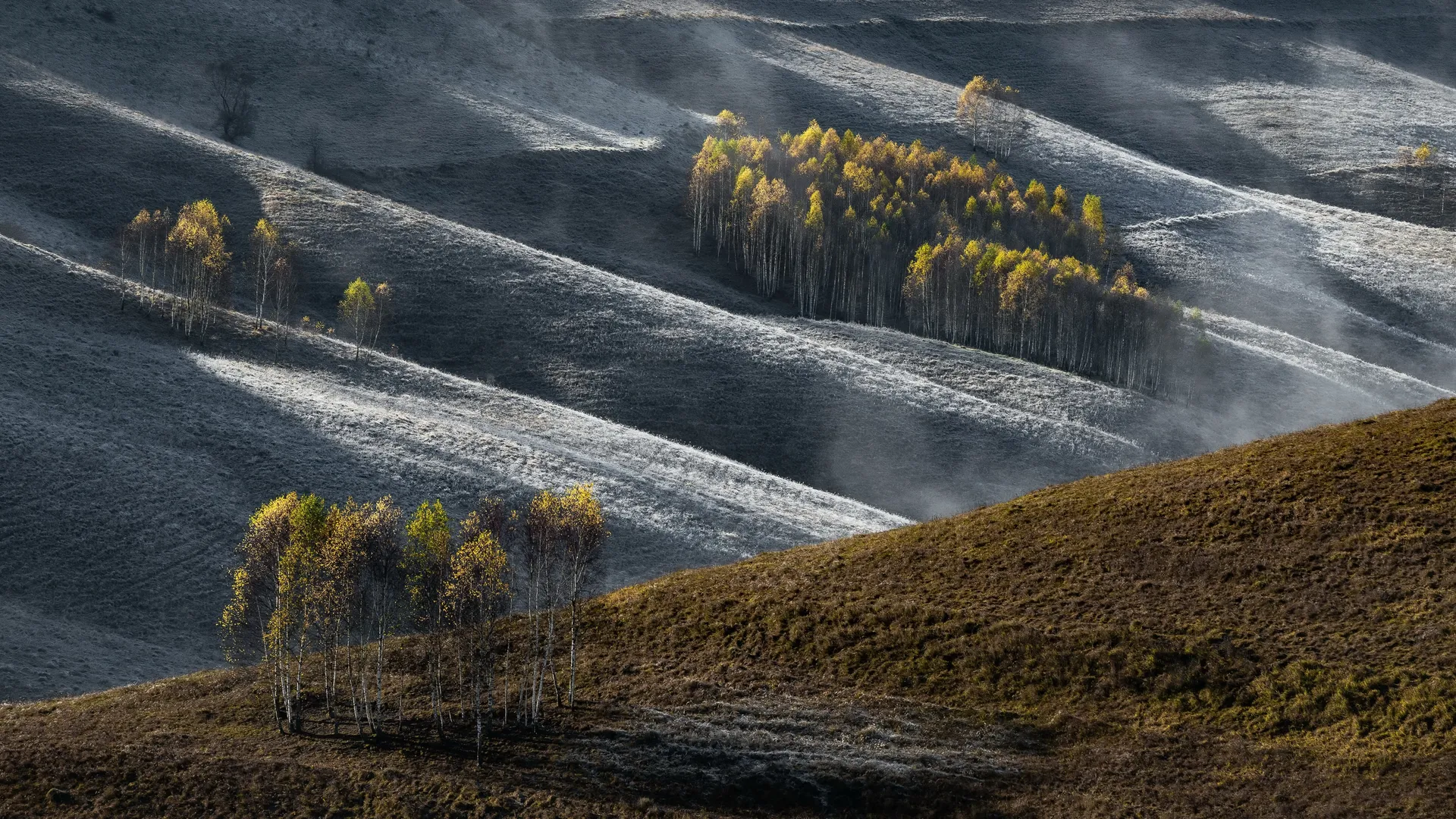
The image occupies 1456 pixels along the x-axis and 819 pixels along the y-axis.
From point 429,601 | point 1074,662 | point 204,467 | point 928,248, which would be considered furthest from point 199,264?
point 1074,662

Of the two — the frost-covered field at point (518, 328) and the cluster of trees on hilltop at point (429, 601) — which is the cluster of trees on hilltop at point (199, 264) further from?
the cluster of trees on hilltop at point (429, 601)

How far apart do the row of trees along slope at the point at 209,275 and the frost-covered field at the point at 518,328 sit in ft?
9.83

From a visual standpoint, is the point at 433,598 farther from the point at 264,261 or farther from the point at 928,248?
the point at 928,248

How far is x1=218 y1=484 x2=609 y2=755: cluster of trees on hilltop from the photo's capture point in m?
38.3

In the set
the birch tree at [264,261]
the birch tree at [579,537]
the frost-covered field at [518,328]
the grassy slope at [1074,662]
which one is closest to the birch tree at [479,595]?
the birch tree at [579,537]

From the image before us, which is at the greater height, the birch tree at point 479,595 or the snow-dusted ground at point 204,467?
the birch tree at point 479,595

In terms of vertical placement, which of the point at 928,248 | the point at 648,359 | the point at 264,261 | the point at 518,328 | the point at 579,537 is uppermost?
the point at 928,248

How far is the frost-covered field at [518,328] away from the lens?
2611 inches

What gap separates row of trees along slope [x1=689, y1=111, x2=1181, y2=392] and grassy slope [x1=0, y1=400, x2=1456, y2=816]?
236 ft

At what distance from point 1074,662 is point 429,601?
20.0 m

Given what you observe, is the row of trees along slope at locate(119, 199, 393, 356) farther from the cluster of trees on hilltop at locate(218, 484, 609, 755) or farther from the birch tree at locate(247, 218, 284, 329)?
the cluster of trees on hilltop at locate(218, 484, 609, 755)

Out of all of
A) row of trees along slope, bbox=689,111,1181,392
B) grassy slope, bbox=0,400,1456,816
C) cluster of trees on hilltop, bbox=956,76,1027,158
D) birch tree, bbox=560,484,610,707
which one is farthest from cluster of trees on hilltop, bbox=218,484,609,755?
cluster of trees on hilltop, bbox=956,76,1027,158

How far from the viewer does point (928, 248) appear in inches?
5069

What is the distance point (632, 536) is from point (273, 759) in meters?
34.2
